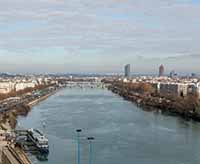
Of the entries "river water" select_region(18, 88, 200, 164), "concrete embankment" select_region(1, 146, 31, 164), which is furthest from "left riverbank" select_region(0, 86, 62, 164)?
"river water" select_region(18, 88, 200, 164)

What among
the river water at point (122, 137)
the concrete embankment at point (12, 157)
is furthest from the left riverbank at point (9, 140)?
the river water at point (122, 137)

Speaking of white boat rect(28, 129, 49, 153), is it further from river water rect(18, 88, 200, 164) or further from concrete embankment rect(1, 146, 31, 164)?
concrete embankment rect(1, 146, 31, 164)

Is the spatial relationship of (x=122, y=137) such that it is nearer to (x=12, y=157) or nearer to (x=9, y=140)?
(x=9, y=140)

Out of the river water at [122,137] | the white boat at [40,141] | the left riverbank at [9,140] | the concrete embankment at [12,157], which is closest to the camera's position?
the concrete embankment at [12,157]

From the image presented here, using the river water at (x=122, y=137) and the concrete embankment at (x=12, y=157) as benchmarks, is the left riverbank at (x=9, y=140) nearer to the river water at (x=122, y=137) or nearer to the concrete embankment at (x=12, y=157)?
the concrete embankment at (x=12, y=157)

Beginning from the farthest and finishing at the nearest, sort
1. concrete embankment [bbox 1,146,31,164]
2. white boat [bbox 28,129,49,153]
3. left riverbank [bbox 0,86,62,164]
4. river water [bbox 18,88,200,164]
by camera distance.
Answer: white boat [bbox 28,129,49,153] → river water [bbox 18,88,200,164] → left riverbank [bbox 0,86,62,164] → concrete embankment [bbox 1,146,31,164]

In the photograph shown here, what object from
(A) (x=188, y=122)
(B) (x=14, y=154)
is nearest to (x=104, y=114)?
(A) (x=188, y=122)

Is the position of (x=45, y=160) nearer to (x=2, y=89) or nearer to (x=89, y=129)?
(x=89, y=129)

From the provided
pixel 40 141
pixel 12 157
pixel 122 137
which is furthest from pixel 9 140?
pixel 122 137
